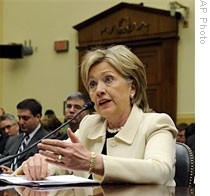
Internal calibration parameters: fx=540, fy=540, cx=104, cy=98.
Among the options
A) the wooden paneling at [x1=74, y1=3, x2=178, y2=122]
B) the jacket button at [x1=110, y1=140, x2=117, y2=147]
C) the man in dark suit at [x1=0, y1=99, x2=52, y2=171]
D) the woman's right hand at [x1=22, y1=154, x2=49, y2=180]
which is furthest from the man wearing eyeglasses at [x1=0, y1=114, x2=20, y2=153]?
the woman's right hand at [x1=22, y1=154, x2=49, y2=180]

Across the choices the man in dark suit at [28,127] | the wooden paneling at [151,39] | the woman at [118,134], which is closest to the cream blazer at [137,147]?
the woman at [118,134]

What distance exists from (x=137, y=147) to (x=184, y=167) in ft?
0.66

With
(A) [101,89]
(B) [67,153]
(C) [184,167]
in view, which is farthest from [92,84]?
(B) [67,153]

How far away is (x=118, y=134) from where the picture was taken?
2.12 m

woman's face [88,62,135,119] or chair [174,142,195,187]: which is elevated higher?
woman's face [88,62,135,119]

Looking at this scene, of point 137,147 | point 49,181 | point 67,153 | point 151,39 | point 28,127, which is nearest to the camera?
point 67,153

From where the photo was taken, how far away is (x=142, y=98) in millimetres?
2297

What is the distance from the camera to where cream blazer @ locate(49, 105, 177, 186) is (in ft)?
6.04

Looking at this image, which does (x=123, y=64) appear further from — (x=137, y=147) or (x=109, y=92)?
(x=137, y=147)

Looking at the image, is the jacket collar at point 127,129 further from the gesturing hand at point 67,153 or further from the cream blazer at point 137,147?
the gesturing hand at point 67,153

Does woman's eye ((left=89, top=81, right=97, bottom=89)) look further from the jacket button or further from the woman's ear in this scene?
the jacket button

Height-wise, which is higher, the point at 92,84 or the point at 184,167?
the point at 92,84

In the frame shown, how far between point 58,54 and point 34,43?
1.86 feet

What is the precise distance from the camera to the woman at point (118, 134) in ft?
5.95
